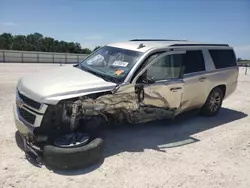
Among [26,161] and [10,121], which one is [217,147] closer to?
[26,161]

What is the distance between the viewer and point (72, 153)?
380cm

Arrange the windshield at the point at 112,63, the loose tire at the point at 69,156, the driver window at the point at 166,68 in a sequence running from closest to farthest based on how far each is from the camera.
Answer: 1. the loose tire at the point at 69,156
2. the windshield at the point at 112,63
3. the driver window at the point at 166,68

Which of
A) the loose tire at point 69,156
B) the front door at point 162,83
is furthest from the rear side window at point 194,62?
the loose tire at point 69,156

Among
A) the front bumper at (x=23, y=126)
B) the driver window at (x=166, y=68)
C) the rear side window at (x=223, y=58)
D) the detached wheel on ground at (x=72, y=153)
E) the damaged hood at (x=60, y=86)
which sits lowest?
the detached wheel on ground at (x=72, y=153)

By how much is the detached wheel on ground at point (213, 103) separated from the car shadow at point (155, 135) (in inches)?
6.5

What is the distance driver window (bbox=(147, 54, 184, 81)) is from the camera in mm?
5223

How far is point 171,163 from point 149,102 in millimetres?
1329

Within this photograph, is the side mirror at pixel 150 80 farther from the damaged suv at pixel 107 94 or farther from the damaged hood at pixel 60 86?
the damaged hood at pixel 60 86

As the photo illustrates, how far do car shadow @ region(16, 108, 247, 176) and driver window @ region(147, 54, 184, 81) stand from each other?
120 cm

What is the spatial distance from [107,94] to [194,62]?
2.76 m

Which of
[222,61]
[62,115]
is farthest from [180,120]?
[62,115]

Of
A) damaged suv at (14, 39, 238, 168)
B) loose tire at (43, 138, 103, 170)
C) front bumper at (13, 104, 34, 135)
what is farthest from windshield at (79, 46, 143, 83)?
front bumper at (13, 104, 34, 135)

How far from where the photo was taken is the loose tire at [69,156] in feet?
12.4

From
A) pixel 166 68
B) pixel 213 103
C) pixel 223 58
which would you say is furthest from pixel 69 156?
pixel 223 58
